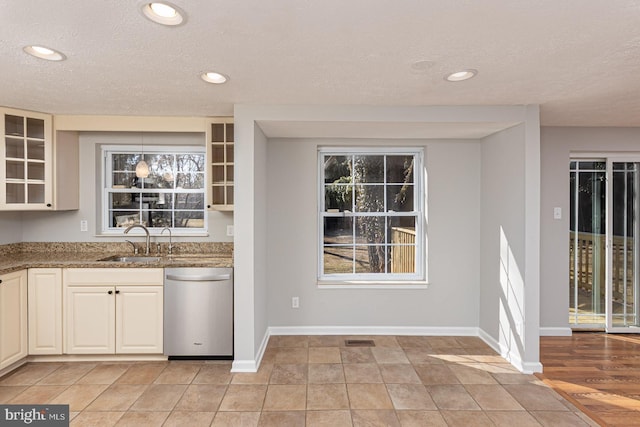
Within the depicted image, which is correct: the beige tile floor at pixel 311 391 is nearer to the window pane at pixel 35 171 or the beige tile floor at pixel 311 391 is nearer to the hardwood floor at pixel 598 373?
the hardwood floor at pixel 598 373

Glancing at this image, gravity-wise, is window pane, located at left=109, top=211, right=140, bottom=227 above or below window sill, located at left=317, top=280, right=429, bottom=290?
above

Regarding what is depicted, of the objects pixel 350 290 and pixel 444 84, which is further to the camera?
pixel 350 290

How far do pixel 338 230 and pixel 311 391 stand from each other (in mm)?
1876

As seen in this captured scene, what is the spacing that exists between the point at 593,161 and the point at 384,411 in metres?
3.77

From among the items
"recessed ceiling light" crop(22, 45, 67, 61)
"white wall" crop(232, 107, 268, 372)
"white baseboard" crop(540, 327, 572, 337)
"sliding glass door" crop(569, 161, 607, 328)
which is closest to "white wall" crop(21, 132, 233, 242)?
"white wall" crop(232, 107, 268, 372)

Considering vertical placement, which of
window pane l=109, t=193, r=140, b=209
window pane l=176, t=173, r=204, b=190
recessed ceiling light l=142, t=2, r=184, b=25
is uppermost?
recessed ceiling light l=142, t=2, r=184, b=25

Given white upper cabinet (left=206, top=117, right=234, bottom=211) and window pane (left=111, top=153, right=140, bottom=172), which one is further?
window pane (left=111, top=153, right=140, bottom=172)

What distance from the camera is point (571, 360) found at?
3.47 meters

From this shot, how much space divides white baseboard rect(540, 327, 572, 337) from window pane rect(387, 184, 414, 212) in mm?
2011

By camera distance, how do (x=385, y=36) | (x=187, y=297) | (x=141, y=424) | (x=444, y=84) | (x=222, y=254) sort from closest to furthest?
(x=385, y=36), (x=141, y=424), (x=444, y=84), (x=187, y=297), (x=222, y=254)

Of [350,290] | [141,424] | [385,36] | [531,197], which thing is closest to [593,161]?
[531,197]

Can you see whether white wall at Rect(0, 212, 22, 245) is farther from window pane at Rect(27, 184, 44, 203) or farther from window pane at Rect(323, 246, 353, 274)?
window pane at Rect(323, 246, 353, 274)

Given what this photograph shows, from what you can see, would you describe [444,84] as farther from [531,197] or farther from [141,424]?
[141,424]

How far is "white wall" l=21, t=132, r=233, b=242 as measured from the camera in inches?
155
